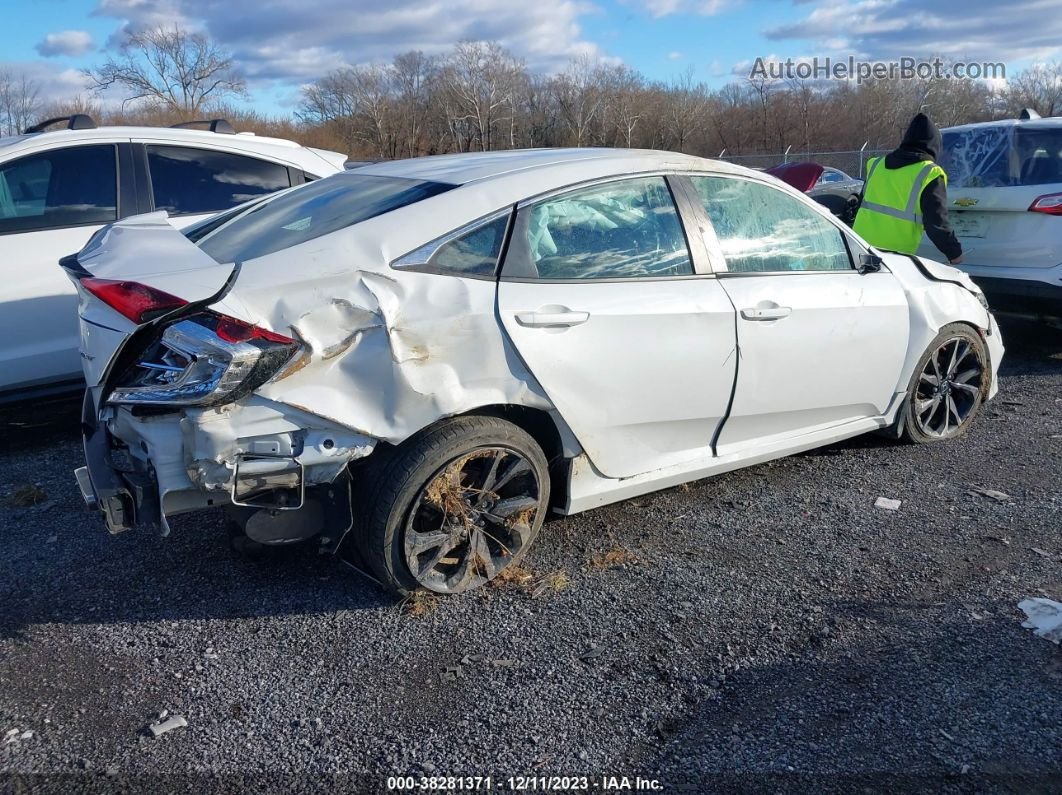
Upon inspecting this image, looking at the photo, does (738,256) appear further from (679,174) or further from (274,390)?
(274,390)

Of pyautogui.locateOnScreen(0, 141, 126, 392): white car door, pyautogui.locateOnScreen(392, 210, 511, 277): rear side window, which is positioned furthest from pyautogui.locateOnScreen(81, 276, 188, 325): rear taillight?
pyautogui.locateOnScreen(0, 141, 126, 392): white car door

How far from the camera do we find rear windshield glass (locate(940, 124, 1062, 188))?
7176mm

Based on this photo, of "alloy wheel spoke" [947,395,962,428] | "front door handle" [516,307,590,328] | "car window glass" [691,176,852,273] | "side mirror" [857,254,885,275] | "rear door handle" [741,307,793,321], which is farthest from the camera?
"alloy wheel spoke" [947,395,962,428]

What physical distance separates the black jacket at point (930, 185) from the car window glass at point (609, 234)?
3180 mm

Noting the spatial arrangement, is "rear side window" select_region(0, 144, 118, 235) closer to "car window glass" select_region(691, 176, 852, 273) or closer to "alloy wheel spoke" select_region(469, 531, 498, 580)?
"alloy wheel spoke" select_region(469, 531, 498, 580)

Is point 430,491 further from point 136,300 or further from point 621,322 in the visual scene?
point 136,300

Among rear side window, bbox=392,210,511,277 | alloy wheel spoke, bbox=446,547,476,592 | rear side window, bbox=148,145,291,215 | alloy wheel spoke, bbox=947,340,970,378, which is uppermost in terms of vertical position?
rear side window, bbox=148,145,291,215

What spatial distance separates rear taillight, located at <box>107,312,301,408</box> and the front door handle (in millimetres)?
879

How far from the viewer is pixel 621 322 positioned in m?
3.80

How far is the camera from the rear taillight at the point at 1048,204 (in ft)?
22.6

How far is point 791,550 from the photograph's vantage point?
421 centimetres

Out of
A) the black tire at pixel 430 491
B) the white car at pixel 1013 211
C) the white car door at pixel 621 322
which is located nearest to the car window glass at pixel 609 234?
the white car door at pixel 621 322

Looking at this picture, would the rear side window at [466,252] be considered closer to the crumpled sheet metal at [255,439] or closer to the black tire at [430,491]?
the black tire at [430,491]

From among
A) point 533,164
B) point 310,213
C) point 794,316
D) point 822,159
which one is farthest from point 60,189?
point 822,159
